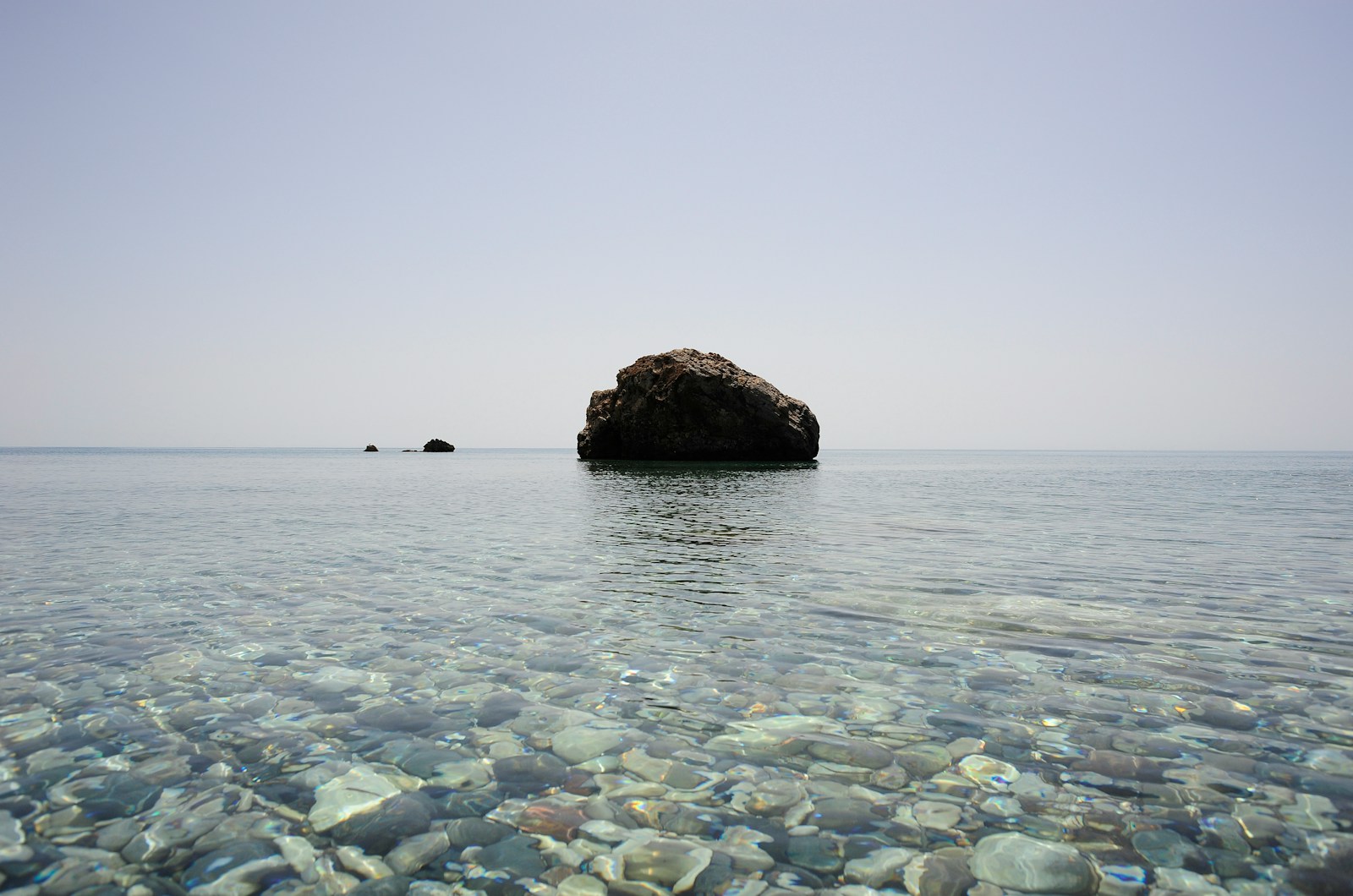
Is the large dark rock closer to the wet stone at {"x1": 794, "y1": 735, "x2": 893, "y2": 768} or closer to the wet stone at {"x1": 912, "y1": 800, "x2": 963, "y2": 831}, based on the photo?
the wet stone at {"x1": 794, "y1": 735, "x2": 893, "y2": 768}

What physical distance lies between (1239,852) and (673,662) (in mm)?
4489

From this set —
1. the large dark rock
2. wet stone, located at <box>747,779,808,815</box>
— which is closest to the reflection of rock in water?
wet stone, located at <box>747,779,808,815</box>

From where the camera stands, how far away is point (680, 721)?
5480mm

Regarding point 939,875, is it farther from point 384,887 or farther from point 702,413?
point 702,413

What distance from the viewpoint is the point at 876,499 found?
30.2 m

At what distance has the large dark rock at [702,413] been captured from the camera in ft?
243

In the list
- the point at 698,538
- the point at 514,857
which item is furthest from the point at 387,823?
the point at 698,538

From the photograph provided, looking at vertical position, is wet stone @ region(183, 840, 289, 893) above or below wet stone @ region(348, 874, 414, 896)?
above

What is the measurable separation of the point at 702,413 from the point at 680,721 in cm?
6942

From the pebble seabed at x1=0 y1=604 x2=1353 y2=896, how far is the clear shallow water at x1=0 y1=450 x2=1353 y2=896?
2 cm

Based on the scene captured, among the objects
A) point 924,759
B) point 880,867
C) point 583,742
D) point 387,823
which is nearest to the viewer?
point 880,867

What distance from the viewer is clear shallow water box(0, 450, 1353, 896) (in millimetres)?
3609

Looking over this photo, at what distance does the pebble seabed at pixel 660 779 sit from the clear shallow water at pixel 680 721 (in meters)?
0.02

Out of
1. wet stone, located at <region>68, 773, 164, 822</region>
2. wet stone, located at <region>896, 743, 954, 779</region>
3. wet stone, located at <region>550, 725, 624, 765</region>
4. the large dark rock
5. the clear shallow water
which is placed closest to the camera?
the clear shallow water
